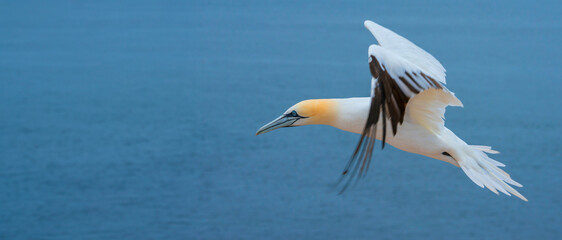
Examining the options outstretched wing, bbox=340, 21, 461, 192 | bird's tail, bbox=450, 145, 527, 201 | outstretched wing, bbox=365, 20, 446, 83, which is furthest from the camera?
outstretched wing, bbox=365, 20, 446, 83

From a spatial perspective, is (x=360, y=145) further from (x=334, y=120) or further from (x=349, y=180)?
(x=334, y=120)

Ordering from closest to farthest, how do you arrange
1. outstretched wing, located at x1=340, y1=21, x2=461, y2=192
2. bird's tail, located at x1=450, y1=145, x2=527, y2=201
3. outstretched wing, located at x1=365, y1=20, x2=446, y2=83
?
outstretched wing, located at x1=340, y1=21, x2=461, y2=192, bird's tail, located at x1=450, y1=145, x2=527, y2=201, outstretched wing, located at x1=365, y1=20, x2=446, y2=83

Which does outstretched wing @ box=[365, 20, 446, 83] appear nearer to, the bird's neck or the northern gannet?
the northern gannet

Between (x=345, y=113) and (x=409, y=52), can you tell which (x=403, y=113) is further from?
(x=409, y=52)

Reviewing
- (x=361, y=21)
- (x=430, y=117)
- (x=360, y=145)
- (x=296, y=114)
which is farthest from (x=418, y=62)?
(x=361, y=21)

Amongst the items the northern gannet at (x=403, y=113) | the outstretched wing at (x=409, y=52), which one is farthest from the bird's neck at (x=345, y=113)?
the outstretched wing at (x=409, y=52)

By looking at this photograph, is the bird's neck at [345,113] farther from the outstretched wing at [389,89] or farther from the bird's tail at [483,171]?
the bird's tail at [483,171]

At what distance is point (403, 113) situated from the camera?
2490mm

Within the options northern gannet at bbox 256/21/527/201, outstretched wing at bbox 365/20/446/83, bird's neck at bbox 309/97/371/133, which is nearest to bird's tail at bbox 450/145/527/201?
northern gannet at bbox 256/21/527/201

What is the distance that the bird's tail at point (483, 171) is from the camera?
2.79 meters

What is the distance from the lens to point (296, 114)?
2.76 m

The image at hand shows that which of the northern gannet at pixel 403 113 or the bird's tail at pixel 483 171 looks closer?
the northern gannet at pixel 403 113

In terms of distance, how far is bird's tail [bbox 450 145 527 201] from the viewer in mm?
2791

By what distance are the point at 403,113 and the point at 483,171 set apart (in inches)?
21.7
